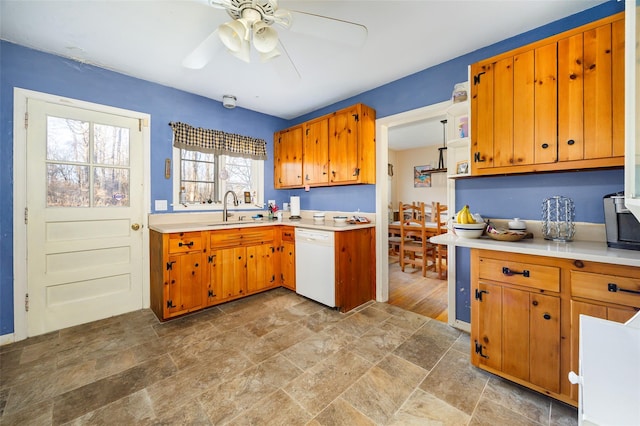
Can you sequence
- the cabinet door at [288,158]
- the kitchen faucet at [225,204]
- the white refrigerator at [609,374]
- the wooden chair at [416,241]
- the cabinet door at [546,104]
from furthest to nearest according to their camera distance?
the wooden chair at [416,241]
the cabinet door at [288,158]
the kitchen faucet at [225,204]
the cabinet door at [546,104]
the white refrigerator at [609,374]

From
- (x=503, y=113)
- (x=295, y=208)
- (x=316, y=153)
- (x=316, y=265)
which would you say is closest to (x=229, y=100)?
(x=316, y=153)

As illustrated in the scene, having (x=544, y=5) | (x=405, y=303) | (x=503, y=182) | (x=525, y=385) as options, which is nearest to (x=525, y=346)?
(x=525, y=385)

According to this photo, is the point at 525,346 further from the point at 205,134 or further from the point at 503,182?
the point at 205,134

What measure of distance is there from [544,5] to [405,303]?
9.24 ft

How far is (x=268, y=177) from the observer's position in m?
3.89

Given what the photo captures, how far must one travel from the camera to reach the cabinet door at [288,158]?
3.55 meters

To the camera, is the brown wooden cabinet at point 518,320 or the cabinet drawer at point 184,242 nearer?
the brown wooden cabinet at point 518,320

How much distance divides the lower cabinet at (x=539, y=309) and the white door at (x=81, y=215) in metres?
3.27

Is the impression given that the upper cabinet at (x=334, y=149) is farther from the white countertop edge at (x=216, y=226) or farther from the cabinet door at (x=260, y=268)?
the cabinet door at (x=260, y=268)

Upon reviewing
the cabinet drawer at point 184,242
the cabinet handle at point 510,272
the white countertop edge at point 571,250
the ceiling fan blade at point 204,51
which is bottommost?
the cabinet handle at point 510,272

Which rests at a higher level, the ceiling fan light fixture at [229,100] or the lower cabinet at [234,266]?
the ceiling fan light fixture at [229,100]

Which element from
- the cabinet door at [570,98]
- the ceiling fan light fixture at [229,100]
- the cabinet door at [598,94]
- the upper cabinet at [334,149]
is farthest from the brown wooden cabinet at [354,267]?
the ceiling fan light fixture at [229,100]

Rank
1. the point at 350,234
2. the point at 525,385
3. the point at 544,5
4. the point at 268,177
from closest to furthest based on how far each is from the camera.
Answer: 1. the point at 525,385
2. the point at 544,5
3. the point at 350,234
4. the point at 268,177

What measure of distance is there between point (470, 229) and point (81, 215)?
347 centimetres
